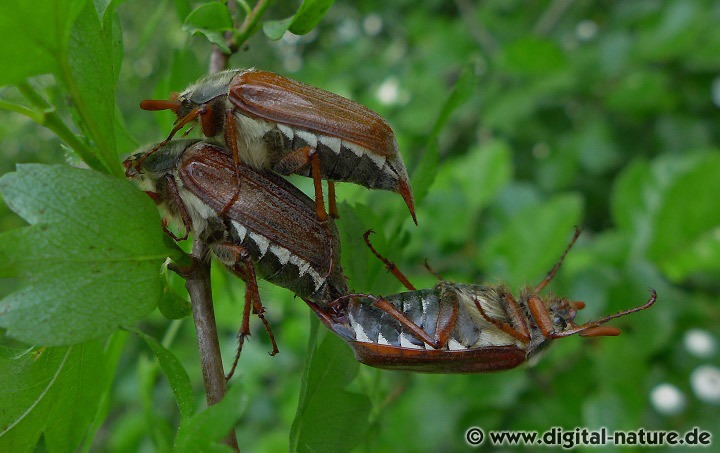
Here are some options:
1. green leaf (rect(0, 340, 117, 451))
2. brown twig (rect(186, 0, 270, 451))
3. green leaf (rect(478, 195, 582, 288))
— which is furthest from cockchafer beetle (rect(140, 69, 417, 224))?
green leaf (rect(478, 195, 582, 288))

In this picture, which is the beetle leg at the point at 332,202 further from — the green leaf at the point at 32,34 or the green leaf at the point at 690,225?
the green leaf at the point at 690,225

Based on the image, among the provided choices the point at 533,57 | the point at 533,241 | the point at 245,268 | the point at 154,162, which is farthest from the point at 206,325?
the point at 533,57

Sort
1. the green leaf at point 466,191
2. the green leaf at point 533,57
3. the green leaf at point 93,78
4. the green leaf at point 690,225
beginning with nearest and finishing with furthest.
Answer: the green leaf at point 93,78 < the green leaf at point 690,225 < the green leaf at point 466,191 < the green leaf at point 533,57

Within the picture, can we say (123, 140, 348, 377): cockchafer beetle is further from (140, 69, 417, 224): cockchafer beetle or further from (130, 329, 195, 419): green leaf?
(130, 329, 195, 419): green leaf

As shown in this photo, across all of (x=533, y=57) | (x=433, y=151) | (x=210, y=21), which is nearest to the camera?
(x=210, y=21)

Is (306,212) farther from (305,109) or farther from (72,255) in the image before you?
(72,255)

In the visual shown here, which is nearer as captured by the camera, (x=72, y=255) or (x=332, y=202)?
(x=72, y=255)

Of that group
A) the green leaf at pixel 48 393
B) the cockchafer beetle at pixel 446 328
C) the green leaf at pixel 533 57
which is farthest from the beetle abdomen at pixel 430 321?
the green leaf at pixel 533 57

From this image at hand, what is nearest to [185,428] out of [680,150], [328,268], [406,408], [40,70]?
[328,268]
